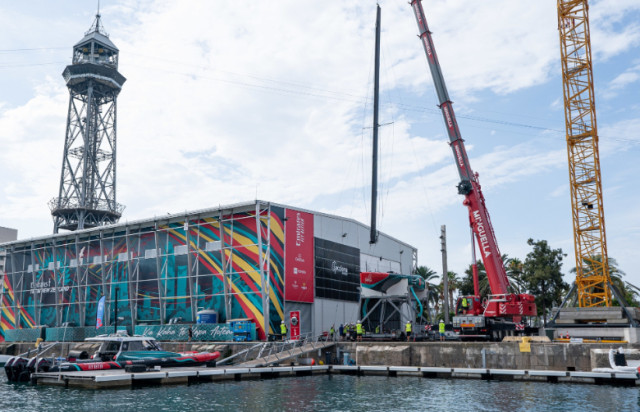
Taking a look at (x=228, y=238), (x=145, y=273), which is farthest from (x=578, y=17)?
(x=145, y=273)

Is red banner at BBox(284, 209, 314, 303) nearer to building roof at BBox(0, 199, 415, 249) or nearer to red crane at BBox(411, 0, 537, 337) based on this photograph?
building roof at BBox(0, 199, 415, 249)

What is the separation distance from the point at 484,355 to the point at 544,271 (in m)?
26.1

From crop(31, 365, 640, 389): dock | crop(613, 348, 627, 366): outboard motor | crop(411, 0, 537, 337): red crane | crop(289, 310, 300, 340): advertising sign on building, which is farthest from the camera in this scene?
crop(289, 310, 300, 340): advertising sign on building

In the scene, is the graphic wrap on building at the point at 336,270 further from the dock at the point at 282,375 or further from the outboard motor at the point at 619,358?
the outboard motor at the point at 619,358

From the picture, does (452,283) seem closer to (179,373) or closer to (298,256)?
(298,256)

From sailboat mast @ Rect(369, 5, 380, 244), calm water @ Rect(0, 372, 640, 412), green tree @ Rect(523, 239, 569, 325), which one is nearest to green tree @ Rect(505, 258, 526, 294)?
green tree @ Rect(523, 239, 569, 325)

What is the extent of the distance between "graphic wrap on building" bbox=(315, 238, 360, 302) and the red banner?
3.24 feet

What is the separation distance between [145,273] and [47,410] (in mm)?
26509

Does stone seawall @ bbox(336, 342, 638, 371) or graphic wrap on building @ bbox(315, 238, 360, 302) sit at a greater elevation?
graphic wrap on building @ bbox(315, 238, 360, 302)

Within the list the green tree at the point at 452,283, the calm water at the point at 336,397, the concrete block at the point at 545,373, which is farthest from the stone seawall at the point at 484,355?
the green tree at the point at 452,283

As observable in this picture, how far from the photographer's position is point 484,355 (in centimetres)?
2850

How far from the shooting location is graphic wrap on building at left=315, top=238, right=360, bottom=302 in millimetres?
42031

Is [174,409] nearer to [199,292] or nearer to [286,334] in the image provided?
[286,334]

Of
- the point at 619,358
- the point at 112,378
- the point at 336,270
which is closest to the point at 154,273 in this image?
the point at 336,270
